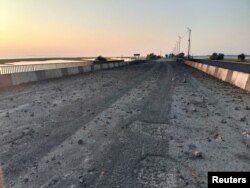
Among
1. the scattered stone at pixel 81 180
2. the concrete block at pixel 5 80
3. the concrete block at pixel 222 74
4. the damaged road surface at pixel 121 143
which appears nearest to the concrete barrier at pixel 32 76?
the concrete block at pixel 5 80

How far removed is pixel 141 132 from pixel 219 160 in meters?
2.32

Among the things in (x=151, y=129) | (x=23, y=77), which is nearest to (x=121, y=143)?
(x=151, y=129)

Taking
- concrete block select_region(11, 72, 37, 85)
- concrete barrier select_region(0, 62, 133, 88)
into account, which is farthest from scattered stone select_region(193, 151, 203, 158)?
concrete block select_region(11, 72, 37, 85)

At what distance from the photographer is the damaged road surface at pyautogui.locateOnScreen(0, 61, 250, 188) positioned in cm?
431

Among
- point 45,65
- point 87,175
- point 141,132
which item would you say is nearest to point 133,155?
point 87,175

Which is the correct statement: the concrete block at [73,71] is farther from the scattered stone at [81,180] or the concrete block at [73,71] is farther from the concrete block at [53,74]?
the scattered stone at [81,180]

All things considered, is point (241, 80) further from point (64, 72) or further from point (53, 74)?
point (64, 72)

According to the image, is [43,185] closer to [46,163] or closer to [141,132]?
[46,163]

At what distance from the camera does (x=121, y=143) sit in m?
5.92

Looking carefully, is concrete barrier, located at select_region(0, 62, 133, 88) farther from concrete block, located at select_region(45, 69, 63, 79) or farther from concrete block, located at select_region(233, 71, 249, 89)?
concrete block, located at select_region(233, 71, 249, 89)

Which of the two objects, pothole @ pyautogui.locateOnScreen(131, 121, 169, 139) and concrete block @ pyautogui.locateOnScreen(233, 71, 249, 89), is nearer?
pothole @ pyautogui.locateOnScreen(131, 121, 169, 139)

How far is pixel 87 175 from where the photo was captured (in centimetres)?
437

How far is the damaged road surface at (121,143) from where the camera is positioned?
431 cm

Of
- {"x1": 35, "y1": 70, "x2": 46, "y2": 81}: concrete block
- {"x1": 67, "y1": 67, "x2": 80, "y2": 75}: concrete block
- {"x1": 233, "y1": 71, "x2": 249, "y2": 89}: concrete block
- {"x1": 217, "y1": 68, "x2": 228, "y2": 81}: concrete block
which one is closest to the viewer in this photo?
{"x1": 233, "y1": 71, "x2": 249, "y2": 89}: concrete block
